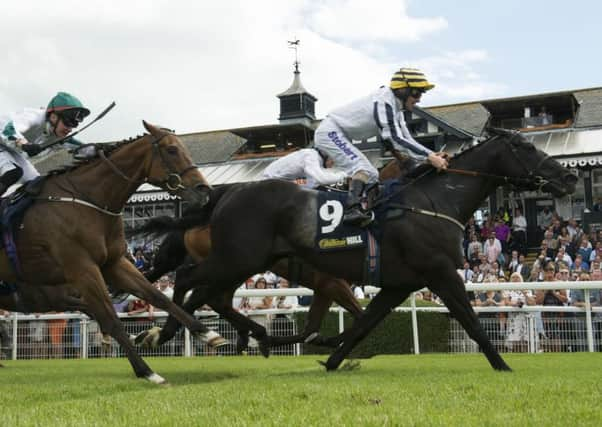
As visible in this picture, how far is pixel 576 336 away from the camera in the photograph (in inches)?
360

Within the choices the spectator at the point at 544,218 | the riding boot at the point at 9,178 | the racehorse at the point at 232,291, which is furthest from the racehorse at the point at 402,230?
the spectator at the point at 544,218

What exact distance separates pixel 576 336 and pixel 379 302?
376 centimetres

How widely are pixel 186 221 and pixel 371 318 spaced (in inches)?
78.8

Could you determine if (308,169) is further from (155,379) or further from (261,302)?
(261,302)

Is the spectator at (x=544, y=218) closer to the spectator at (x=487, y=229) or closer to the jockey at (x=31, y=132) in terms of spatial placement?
the spectator at (x=487, y=229)

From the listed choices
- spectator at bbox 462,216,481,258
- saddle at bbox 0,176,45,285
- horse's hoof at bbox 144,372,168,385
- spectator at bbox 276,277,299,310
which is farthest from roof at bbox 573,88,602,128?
horse's hoof at bbox 144,372,168,385

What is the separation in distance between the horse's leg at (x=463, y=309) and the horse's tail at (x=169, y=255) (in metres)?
2.65

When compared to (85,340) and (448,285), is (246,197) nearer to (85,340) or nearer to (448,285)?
(448,285)

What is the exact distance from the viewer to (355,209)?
6.17 m

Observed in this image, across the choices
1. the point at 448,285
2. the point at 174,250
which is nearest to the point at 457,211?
the point at 448,285

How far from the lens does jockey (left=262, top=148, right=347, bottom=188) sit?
7.12 m

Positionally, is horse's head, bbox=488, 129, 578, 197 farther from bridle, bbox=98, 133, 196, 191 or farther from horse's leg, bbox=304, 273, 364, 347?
bridle, bbox=98, 133, 196, 191

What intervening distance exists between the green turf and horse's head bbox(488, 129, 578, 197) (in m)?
1.46

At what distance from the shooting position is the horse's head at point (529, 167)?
254 inches
